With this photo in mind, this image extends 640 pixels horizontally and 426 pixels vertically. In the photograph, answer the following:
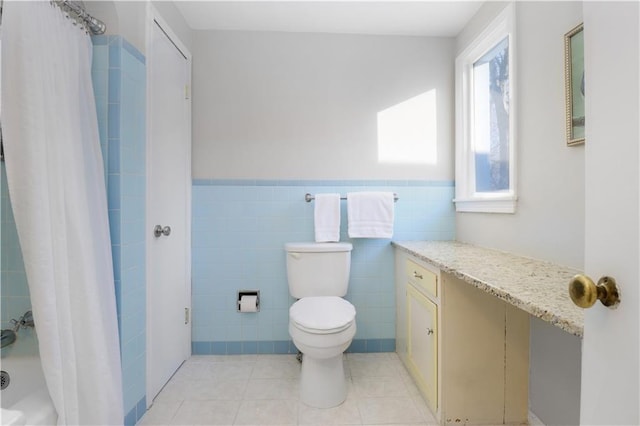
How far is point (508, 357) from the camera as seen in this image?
4.59ft

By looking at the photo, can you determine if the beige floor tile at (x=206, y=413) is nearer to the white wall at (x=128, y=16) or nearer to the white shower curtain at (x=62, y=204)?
the white shower curtain at (x=62, y=204)

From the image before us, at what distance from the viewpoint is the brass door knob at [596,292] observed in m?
0.46

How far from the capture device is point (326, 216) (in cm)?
205

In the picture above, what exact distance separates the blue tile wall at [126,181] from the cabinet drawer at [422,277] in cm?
142

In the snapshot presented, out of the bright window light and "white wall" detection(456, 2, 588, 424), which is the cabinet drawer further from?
the bright window light

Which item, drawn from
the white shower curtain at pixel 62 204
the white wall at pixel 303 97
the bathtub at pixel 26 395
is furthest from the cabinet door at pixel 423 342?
the bathtub at pixel 26 395

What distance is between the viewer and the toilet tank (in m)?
1.93

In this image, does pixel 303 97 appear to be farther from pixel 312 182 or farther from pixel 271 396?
pixel 271 396

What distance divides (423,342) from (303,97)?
1.71 metres

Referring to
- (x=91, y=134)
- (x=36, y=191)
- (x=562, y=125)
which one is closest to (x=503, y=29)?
(x=562, y=125)

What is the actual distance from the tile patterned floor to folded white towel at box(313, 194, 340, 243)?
0.83 meters

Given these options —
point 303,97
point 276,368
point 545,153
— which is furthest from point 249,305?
point 545,153

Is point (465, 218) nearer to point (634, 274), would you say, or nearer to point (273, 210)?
point (273, 210)

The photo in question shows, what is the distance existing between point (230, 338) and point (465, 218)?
1803mm
